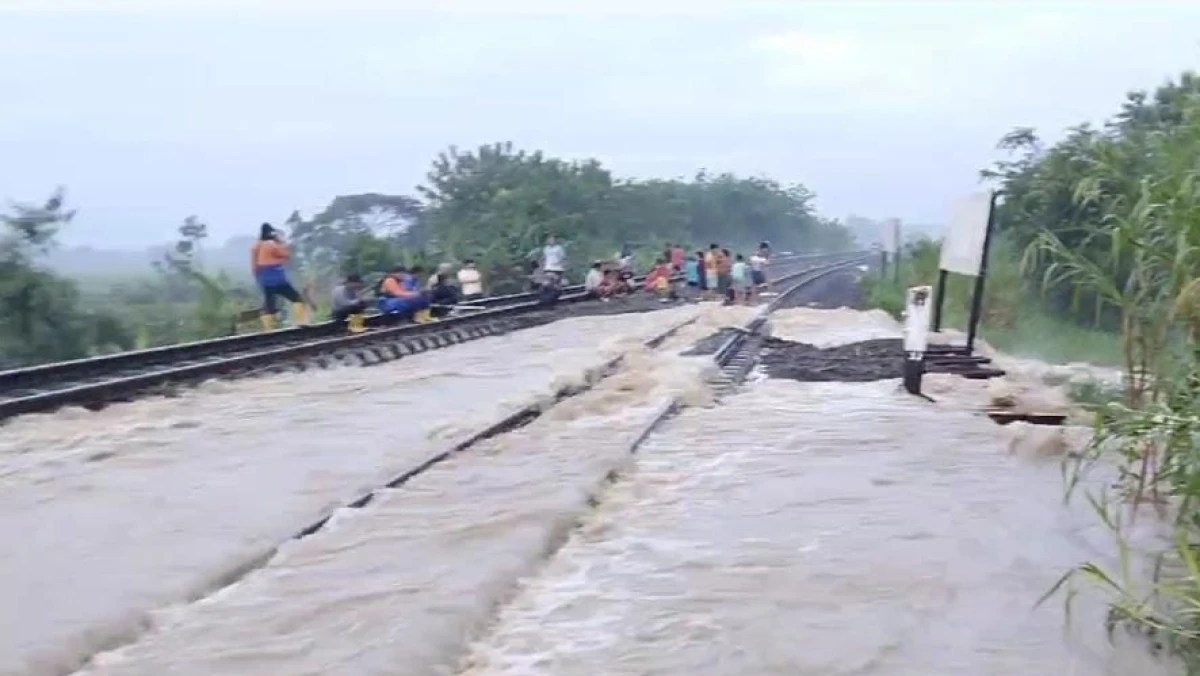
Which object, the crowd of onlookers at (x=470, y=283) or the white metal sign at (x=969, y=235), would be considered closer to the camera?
the white metal sign at (x=969, y=235)

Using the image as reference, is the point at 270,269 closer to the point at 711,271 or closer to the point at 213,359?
the point at 213,359

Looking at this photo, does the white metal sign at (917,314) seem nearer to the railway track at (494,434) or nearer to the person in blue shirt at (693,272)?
the railway track at (494,434)

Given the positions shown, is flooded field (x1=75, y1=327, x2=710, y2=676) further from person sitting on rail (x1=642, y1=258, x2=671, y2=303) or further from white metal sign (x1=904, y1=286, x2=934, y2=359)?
person sitting on rail (x1=642, y1=258, x2=671, y2=303)

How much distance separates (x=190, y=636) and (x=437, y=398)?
8.07 m

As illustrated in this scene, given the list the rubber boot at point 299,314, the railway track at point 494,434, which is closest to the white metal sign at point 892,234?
the railway track at point 494,434

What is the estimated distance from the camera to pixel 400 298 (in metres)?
20.6

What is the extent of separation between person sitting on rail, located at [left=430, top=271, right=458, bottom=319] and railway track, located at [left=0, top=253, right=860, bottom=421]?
0.53 meters

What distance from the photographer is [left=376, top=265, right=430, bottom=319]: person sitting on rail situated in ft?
67.5

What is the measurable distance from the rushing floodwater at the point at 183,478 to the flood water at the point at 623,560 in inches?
1.5

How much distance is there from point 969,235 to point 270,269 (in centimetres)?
890

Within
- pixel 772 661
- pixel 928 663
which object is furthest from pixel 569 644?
pixel 928 663

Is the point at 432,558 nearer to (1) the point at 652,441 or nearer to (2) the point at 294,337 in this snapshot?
(1) the point at 652,441

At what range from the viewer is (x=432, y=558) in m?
6.92

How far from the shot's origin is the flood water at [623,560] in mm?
5594
